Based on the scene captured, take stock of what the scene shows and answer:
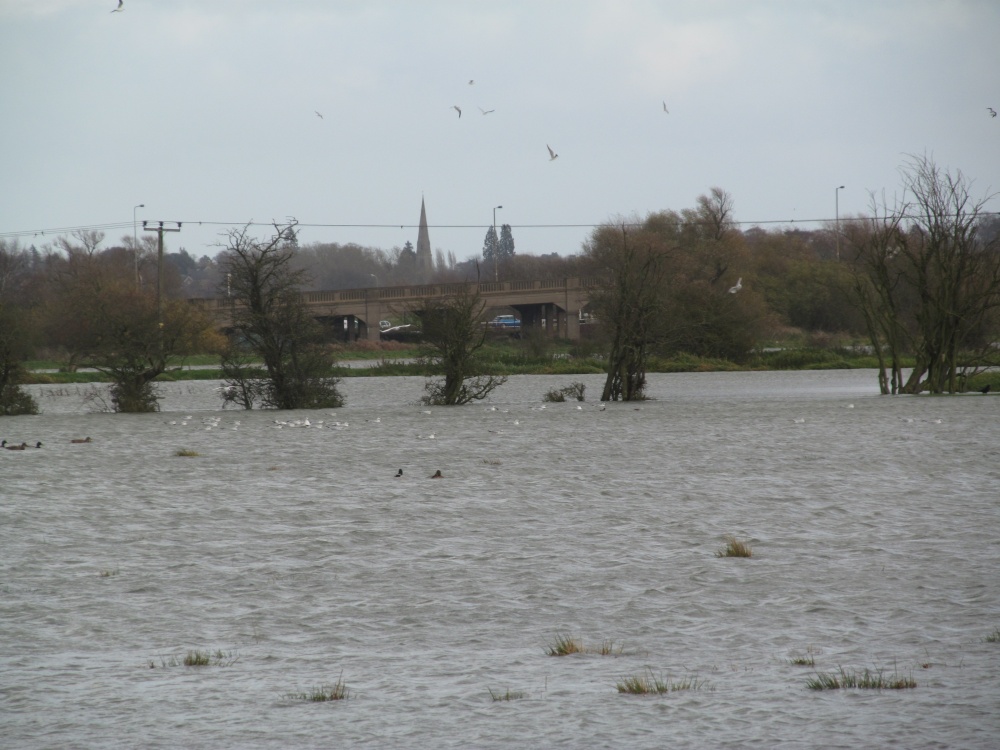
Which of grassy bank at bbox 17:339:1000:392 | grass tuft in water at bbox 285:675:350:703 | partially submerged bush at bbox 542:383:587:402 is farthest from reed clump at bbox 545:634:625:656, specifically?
grassy bank at bbox 17:339:1000:392

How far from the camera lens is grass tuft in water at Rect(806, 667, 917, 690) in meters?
5.60

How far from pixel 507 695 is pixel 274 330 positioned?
2374 cm

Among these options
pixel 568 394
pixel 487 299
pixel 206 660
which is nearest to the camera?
pixel 206 660

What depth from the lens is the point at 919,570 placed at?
8508 mm

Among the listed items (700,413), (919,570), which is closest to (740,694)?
(919,570)

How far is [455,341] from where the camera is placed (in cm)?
3005

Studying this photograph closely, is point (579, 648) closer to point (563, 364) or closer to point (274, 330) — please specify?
point (274, 330)

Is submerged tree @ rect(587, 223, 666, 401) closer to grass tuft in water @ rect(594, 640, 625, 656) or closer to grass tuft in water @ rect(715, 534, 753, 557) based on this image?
grass tuft in water @ rect(715, 534, 753, 557)

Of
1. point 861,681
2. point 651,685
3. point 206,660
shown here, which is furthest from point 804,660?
point 206,660

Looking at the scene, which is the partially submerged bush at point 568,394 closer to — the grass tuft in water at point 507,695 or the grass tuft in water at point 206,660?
the grass tuft in water at point 206,660

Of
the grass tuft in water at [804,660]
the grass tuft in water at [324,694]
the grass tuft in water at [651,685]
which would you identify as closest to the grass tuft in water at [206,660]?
the grass tuft in water at [324,694]

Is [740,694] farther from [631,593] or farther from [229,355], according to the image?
[229,355]

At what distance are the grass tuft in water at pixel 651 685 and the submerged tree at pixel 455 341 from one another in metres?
23.7

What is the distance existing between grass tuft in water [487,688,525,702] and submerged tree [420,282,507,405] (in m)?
23.8
